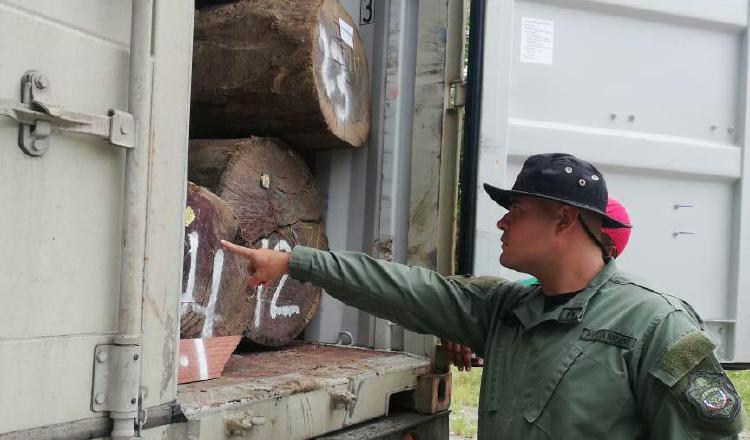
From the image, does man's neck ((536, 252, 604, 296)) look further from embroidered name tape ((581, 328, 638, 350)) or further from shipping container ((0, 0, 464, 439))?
shipping container ((0, 0, 464, 439))

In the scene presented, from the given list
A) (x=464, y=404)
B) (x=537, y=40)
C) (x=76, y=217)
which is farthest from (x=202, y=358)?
(x=464, y=404)

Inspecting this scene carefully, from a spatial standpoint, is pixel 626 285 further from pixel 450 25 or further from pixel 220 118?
pixel 220 118

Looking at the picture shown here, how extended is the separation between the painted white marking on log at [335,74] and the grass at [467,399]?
3283 mm

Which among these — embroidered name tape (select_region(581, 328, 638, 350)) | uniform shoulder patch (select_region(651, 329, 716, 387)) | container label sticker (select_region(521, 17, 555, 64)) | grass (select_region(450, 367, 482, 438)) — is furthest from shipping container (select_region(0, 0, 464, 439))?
grass (select_region(450, 367, 482, 438))

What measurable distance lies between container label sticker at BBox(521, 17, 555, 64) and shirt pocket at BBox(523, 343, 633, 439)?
1346 millimetres

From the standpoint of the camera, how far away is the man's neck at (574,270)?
Answer: 181 cm

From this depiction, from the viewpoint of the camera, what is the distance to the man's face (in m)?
1.83

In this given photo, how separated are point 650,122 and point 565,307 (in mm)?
Result: 1406

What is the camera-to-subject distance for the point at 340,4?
2938mm

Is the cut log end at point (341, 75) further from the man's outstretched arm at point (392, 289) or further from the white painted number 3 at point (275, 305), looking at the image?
the man's outstretched arm at point (392, 289)

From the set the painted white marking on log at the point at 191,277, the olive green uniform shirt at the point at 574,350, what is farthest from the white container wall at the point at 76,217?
the painted white marking on log at the point at 191,277

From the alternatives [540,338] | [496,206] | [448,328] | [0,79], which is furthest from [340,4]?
[0,79]

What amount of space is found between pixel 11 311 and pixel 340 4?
82.9 inches

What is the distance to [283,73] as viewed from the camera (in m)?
2.62
